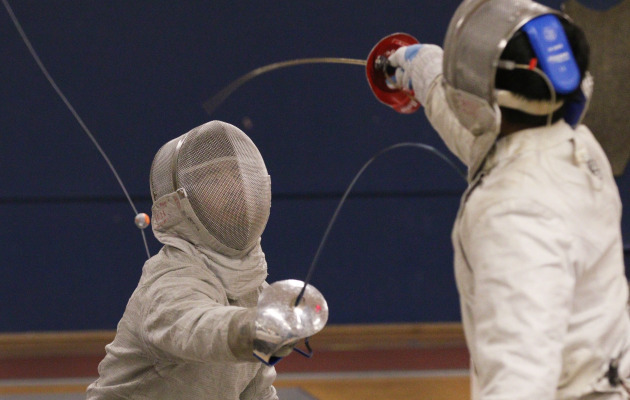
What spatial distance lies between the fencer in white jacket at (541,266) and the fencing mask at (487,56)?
2cm

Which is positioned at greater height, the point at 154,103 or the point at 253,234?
the point at 253,234

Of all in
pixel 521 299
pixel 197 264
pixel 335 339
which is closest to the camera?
pixel 521 299

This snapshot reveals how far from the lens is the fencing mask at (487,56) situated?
1.21 meters

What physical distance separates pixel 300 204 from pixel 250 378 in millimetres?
2264

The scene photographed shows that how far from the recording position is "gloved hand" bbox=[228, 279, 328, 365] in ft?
4.63

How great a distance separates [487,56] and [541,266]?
324 millimetres

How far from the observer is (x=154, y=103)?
4.03 meters

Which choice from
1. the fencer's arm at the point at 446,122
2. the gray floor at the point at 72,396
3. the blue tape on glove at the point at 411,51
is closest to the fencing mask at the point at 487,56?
the fencer's arm at the point at 446,122

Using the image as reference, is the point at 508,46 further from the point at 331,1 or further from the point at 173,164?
the point at 331,1

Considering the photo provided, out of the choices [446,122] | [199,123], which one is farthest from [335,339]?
[446,122]

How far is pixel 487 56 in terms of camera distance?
4.08 feet

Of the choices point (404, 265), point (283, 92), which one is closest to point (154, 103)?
point (283, 92)

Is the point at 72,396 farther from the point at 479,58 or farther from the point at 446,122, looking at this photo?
the point at 479,58

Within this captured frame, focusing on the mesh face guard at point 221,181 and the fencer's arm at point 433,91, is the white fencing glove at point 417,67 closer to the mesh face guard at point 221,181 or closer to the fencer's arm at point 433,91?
the fencer's arm at point 433,91
